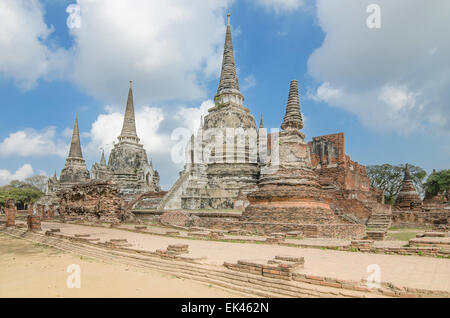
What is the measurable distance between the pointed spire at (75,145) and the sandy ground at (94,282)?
3512 centimetres

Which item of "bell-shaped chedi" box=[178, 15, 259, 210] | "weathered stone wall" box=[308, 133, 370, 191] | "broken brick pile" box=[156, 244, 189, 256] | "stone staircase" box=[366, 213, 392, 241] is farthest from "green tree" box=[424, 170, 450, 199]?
"broken brick pile" box=[156, 244, 189, 256]

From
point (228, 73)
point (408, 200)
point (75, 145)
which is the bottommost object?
point (408, 200)

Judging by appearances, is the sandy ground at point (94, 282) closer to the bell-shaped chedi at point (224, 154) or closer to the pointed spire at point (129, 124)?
the bell-shaped chedi at point (224, 154)

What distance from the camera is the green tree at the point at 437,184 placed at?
35750 millimetres

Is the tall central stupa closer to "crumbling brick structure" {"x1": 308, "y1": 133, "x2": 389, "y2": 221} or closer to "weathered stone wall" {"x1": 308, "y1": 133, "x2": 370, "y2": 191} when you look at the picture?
"crumbling brick structure" {"x1": 308, "y1": 133, "x2": 389, "y2": 221}

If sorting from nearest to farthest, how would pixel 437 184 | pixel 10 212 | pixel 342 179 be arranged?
pixel 10 212, pixel 342 179, pixel 437 184

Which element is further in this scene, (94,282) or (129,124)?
(129,124)

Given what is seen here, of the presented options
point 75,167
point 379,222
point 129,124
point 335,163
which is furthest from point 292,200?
point 75,167

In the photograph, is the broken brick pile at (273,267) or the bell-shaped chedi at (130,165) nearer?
the broken brick pile at (273,267)

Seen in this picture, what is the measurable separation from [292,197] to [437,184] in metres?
32.3

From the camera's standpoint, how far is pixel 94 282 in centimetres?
546

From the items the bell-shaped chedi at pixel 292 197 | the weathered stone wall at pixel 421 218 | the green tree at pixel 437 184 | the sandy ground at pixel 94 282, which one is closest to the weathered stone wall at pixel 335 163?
the weathered stone wall at pixel 421 218

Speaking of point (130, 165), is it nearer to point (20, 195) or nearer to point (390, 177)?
point (20, 195)
